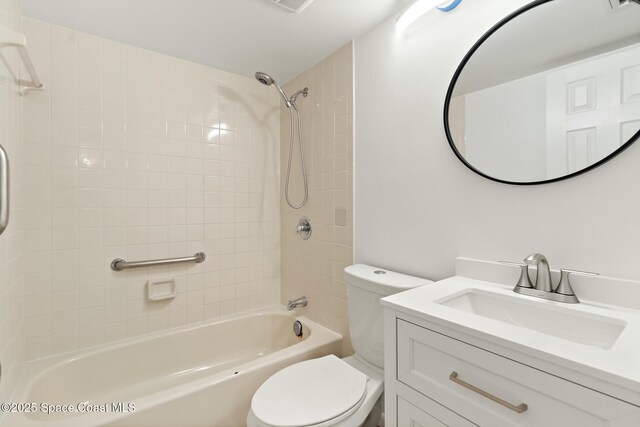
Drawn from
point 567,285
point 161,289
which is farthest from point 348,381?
point 161,289

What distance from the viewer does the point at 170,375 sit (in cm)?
175

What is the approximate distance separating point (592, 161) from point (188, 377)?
218cm

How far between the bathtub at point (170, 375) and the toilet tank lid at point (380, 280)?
19.8 inches

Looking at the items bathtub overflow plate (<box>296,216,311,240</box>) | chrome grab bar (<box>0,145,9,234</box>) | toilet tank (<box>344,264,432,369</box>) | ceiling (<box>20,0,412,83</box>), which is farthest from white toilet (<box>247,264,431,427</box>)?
ceiling (<box>20,0,412,83</box>)

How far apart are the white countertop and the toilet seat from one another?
0.46 meters

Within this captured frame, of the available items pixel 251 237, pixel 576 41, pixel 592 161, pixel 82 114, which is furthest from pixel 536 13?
pixel 82 114

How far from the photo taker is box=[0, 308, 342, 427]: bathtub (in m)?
1.15

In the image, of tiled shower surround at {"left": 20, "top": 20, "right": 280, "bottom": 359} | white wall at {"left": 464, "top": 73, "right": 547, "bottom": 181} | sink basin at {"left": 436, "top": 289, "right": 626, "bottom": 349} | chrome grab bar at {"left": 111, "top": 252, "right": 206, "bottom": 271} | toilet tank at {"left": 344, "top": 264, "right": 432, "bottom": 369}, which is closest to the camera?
sink basin at {"left": 436, "top": 289, "right": 626, "bottom": 349}

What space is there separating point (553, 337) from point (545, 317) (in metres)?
0.27

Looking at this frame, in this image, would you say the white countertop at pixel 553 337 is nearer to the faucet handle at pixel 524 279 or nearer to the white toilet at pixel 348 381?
the faucet handle at pixel 524 279

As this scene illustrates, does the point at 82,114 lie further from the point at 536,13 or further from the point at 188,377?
the point at 536,13

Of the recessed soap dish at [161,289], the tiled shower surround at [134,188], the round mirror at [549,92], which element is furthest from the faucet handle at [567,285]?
the recessed soap dish at [161,289]

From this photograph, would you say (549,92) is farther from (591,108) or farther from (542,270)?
(542,270)

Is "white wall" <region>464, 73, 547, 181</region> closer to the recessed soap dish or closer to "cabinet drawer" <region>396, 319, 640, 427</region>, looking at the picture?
"cabinet drawer" <region>396, 319, 640, 427</region>
